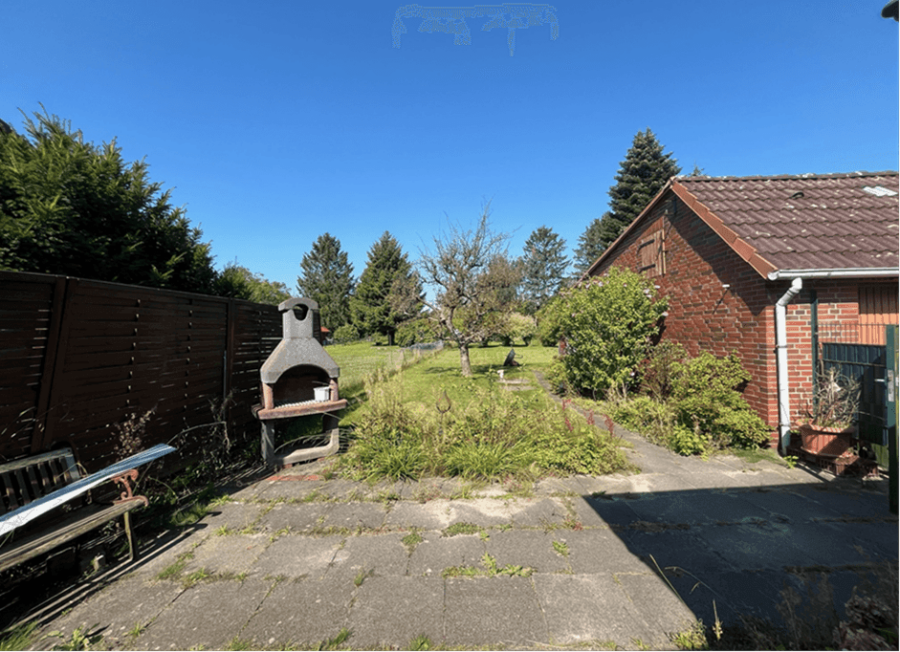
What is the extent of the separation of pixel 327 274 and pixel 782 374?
156 feet

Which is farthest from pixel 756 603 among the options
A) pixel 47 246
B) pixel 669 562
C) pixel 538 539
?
pixel 47 246

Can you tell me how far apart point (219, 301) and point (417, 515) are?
423 cm

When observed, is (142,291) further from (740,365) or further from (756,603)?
(740,365)

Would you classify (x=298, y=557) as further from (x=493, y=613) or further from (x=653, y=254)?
(x=653, y=254)

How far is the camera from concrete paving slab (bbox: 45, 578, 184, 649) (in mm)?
2260

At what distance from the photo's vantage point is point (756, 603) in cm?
234

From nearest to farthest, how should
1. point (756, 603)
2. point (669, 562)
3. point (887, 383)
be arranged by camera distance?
point (756, 603), point (669, 562), point (887, 383)

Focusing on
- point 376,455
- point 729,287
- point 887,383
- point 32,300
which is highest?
point 729,287

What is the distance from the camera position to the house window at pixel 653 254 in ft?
28.3

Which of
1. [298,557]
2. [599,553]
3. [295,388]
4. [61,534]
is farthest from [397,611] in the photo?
[295,388]

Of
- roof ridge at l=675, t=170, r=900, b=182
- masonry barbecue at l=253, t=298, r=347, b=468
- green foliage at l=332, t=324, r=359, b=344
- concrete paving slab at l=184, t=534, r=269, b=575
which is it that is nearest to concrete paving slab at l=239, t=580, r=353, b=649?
concrete paving slab at l=184, t=534, r=269, b=575

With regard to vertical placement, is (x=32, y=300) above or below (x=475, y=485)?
above

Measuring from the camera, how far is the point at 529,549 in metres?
3.02

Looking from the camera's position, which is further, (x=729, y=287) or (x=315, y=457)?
(x=729, y=287)
